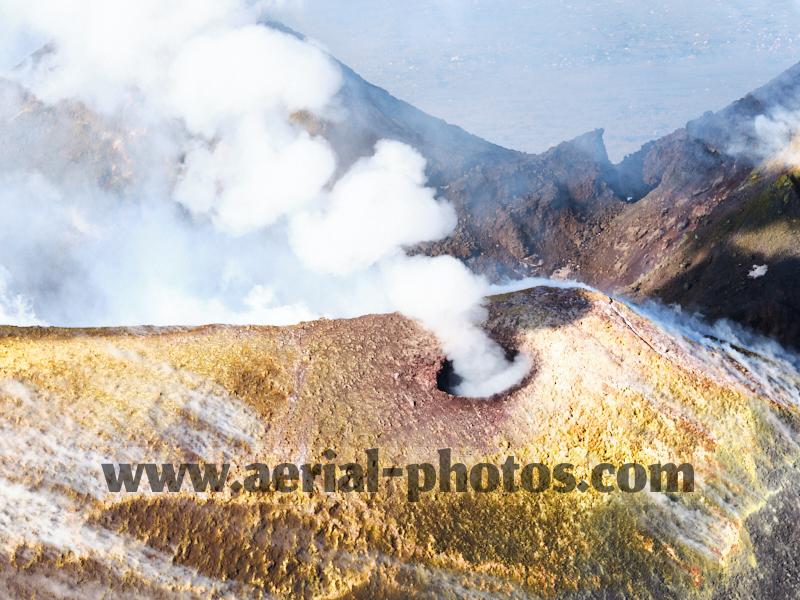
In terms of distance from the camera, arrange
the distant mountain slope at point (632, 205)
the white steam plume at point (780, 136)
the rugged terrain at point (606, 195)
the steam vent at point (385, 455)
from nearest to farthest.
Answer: the steam vent at point (385, 455) < the rugged terrain at point (606, 195) < the distant mountain slope at point (632, 205) < the white steam plume at point (780, 136)

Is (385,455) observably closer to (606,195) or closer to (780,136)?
(780,136)

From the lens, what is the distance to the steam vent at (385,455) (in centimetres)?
2567

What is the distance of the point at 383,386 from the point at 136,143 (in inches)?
4948

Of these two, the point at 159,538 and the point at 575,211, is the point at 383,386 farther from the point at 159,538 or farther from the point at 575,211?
the point at 575,211

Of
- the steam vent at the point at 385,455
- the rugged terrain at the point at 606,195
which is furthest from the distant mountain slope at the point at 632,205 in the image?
the steam vent at the point at 385,455

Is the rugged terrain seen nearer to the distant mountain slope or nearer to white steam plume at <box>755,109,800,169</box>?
the distant mountain slope

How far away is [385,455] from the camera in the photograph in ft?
95.7

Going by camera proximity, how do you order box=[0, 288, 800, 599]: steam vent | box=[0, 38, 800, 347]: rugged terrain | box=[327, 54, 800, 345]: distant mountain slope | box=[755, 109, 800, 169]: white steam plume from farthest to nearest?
1. box=[755, 109, 800, 169]: white steam plume
2. box=[327, 54, 800, 345]: distant mountain slope
3. box=[0, 38, 800, 347]: rugged terrain
4. box=[0, 288, 800, 599]: steam vent

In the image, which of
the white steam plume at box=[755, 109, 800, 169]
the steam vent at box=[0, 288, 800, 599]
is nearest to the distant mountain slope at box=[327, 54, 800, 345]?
the white steam plume at box=[755, 109, 800, 169]

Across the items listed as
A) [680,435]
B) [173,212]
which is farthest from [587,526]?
[173,212]

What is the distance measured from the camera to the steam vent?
25672 millimetres

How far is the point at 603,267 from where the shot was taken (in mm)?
103812

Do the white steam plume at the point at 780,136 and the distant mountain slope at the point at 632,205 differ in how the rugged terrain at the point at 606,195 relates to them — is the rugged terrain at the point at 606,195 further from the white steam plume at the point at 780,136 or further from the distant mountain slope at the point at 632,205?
the white steam plume at the point at 780,136

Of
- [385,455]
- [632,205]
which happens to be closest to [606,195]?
[632,205]
